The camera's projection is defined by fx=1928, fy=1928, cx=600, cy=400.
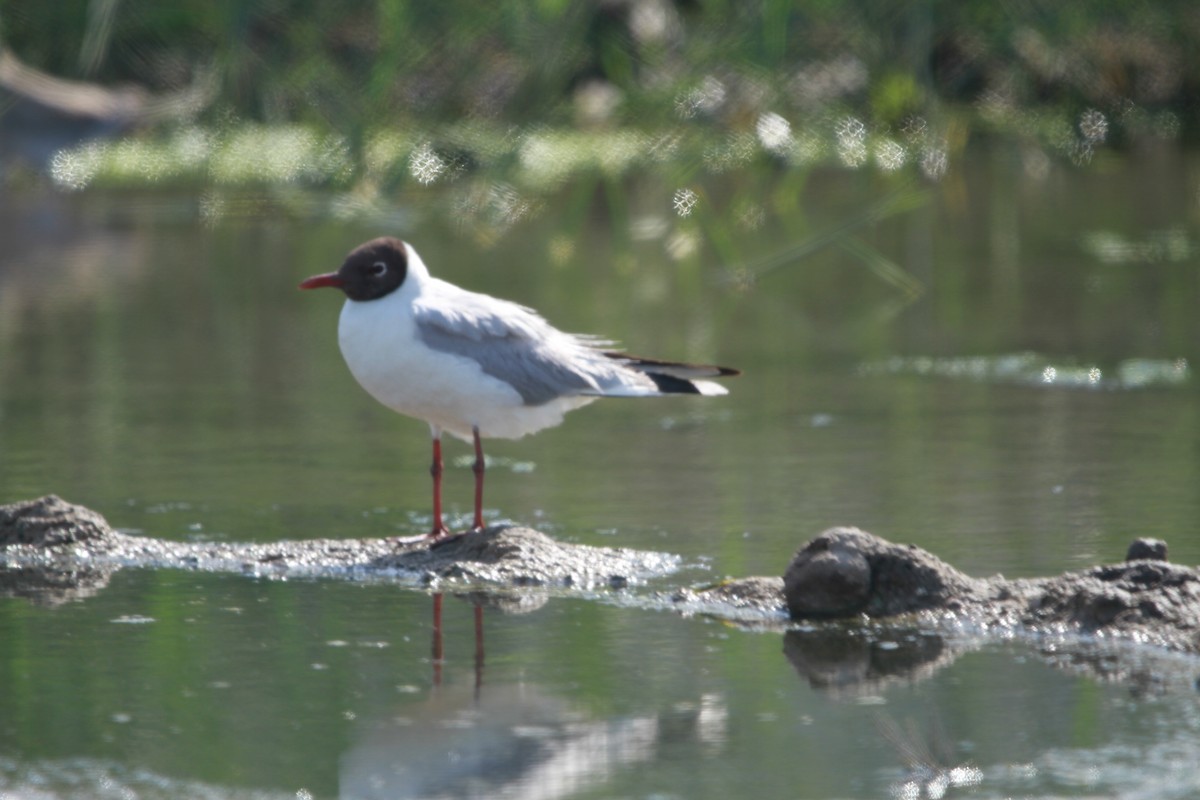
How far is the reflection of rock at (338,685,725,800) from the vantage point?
140 inches

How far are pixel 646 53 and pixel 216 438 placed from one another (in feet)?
18.4

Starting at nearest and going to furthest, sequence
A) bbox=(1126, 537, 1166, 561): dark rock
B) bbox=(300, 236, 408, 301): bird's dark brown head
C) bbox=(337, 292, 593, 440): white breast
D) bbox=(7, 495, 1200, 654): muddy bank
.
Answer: bbox=(7, 495, 1200, 654): muddy bank < bbox=(1126, 537, 1166, 561): dark rock < bbox=(337, 292, 593, 440): white breast < bbox=(300, 236, 408, 301): bird's dark brown head

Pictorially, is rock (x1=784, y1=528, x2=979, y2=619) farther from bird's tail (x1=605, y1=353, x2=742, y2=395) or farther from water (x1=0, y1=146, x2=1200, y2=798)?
bird's tail (x1=605, y1=353, x2=742, y2=395)

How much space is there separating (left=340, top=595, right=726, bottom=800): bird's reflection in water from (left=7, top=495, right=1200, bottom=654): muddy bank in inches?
30.8

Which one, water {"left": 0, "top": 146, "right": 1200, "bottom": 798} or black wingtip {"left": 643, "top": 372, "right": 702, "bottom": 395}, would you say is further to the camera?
black wingtip {"left": 643, "top": 372, "right": 702, "bottom": 395}

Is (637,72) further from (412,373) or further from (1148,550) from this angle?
(412,373)

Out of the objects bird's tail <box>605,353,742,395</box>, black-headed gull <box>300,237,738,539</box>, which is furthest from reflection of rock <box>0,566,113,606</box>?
bird's tail <box>605,353,742,395</box>

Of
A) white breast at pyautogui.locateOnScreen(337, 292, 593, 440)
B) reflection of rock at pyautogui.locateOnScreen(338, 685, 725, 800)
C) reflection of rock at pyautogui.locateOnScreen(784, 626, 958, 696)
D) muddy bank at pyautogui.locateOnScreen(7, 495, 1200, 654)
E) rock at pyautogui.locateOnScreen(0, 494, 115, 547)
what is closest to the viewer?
reflection of rock at pyautogui.locateOnScreen(338, 685, 725, 800)

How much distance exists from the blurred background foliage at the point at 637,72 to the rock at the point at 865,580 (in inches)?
97.1

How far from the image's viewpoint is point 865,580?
4.69m

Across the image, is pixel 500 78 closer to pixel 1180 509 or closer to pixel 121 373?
pixel 1180 509

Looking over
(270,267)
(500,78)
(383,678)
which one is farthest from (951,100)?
(270,267)

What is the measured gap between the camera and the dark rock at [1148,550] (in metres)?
4.58

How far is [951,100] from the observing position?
216 cm
